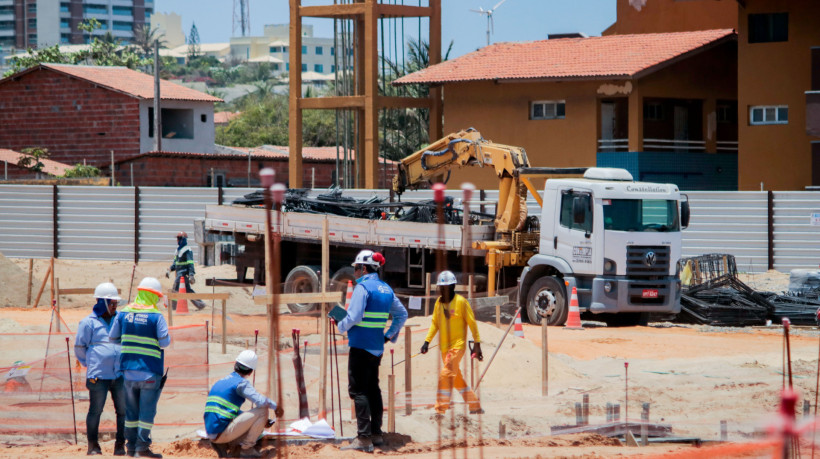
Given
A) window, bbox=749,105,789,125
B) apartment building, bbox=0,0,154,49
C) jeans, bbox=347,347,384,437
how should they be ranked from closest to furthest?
jeans, bbox=347,347,384,437 → window, bbox=749,105,789,125 → apartment building, bbox=0,0,154,49

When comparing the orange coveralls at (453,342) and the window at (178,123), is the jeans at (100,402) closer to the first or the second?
the orange coveralls at (453,342)

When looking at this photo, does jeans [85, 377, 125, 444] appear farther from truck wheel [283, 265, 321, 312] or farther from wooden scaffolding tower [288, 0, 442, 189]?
wooden scaffolding tower [288, 0, 442, 189]

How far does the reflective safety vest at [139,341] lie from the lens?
9555 millimetres

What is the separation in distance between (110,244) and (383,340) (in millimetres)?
22681

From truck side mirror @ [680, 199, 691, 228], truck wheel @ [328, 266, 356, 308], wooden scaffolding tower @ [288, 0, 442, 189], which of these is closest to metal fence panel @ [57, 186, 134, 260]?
wooden scaffolding tower @ [288, 0, 442, 189]

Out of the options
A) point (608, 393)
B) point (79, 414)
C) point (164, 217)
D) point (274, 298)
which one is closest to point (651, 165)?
point (164, 217)

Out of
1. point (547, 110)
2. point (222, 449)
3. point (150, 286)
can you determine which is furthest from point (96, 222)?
point (222, 449)

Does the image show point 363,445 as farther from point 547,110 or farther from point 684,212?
point 547,110

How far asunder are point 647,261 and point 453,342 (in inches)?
292

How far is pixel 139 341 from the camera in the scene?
9.56 metres

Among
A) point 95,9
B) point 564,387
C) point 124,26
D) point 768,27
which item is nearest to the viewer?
point 564,387

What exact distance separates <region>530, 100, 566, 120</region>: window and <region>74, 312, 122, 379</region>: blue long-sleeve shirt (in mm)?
26984

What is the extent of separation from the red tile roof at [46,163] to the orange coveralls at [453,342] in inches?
1409

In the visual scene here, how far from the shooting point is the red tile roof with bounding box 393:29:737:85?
33312 millimetres
